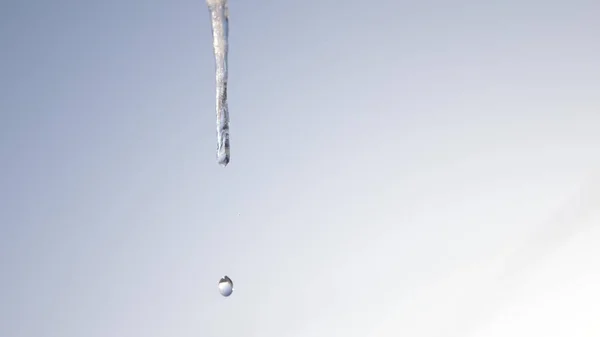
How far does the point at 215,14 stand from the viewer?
10.9 meters

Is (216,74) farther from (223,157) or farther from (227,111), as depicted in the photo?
(223,157)

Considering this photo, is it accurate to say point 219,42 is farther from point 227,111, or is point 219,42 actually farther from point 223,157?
point 223,157

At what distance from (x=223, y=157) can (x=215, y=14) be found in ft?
9.16

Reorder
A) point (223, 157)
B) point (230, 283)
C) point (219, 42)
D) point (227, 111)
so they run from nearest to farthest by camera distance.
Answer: point (219, 42) < point (227, 111) < point (223, 157) < point (230, 283)

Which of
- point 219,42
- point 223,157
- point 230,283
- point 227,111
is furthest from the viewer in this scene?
point 230,283

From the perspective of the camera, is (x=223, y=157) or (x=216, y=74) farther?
(x=223, y=157)

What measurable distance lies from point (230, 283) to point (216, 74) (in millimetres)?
6459

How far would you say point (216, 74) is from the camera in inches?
430

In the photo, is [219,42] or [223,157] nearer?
[219,42]

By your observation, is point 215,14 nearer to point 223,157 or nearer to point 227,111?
point 227,111

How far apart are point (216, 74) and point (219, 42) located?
0.57 m

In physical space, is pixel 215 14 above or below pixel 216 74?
above

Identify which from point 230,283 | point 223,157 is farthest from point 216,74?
point 230,283

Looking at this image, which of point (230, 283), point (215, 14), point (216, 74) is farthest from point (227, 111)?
point (230, 283)
